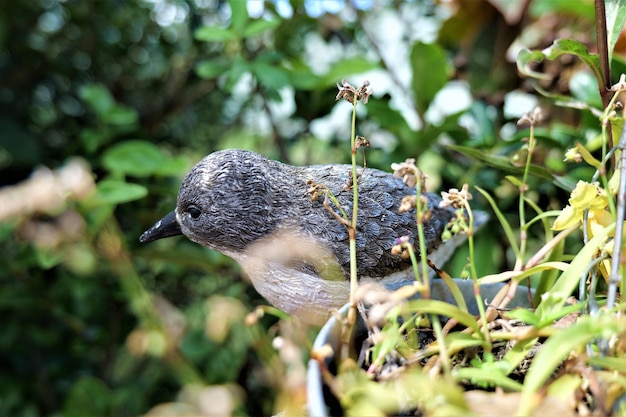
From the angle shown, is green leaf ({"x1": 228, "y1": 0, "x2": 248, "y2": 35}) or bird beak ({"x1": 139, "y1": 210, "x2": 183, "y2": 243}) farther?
green leaf ({"x1": 228, "y1": 0, "x2": 248, "y2": 35})

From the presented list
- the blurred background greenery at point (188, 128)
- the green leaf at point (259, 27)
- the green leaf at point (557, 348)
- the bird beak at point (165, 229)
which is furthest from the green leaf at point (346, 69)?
the green leaf at point (557, 348)

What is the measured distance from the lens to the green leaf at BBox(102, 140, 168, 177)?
959mm

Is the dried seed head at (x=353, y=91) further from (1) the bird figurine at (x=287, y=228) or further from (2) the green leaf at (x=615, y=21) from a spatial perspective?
(2) the green leaf at (x=615, y=21)

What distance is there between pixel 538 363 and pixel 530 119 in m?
0.25

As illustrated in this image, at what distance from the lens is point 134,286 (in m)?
0.51

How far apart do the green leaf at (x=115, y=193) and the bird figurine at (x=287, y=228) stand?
0.25m

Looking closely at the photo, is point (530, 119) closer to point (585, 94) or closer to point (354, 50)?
point (585, 94)

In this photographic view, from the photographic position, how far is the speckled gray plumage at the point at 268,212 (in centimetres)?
58

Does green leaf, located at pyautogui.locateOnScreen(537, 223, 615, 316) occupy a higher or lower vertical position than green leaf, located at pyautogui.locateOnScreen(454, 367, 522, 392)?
higher

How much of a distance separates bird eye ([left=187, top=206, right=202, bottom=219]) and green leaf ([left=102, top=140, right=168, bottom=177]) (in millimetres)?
389

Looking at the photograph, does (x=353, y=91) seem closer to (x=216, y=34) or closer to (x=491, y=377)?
(x=491, y=377)

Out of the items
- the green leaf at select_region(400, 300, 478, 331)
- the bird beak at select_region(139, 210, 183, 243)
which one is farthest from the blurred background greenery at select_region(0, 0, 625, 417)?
the green leaf at select_region(400, 300, 478, 331)

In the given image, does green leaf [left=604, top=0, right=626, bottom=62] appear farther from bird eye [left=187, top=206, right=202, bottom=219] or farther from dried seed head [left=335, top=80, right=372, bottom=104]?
bird eye [left=187, top=206, right=202, bottom=219]

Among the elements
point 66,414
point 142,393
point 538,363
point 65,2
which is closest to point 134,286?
point 538,363
